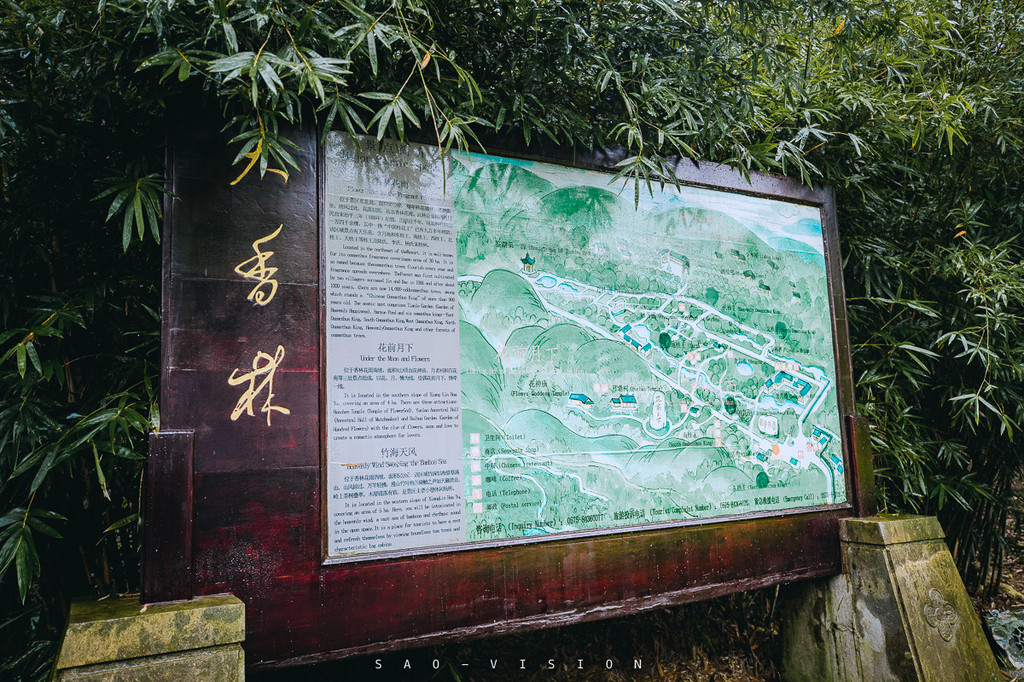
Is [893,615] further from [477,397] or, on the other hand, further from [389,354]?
[389,354]

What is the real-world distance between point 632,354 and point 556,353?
0.40m

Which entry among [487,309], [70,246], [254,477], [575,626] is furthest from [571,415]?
[70,246]

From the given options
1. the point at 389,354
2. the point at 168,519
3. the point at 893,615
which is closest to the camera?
the point at 168,519

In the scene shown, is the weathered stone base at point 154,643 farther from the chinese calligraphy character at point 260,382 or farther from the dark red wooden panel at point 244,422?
the chinese calligraphy character at point 260,382

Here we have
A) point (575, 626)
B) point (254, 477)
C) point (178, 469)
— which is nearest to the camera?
point (178, 469)

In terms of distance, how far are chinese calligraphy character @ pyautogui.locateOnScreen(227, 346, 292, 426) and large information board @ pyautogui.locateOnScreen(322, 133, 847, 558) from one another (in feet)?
0.59

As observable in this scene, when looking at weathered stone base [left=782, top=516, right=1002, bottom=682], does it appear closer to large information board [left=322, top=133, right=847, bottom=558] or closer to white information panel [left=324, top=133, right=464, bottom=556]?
large information board [left=322, top=133, right=847, bottom=558]

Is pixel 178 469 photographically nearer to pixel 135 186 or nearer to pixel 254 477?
pixel 254 477

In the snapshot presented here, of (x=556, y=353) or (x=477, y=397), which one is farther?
(x=556, y=353)

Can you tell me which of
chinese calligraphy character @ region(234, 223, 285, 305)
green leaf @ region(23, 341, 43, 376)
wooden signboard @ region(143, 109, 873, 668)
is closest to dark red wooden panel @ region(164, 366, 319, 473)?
wooden signboard @ region(143, 109, 873, 668)

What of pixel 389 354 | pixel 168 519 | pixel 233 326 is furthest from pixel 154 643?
pixel 389 354

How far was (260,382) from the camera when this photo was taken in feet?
7.23

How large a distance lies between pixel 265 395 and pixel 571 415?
124 centimetres

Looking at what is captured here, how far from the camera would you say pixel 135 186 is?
2135mm
